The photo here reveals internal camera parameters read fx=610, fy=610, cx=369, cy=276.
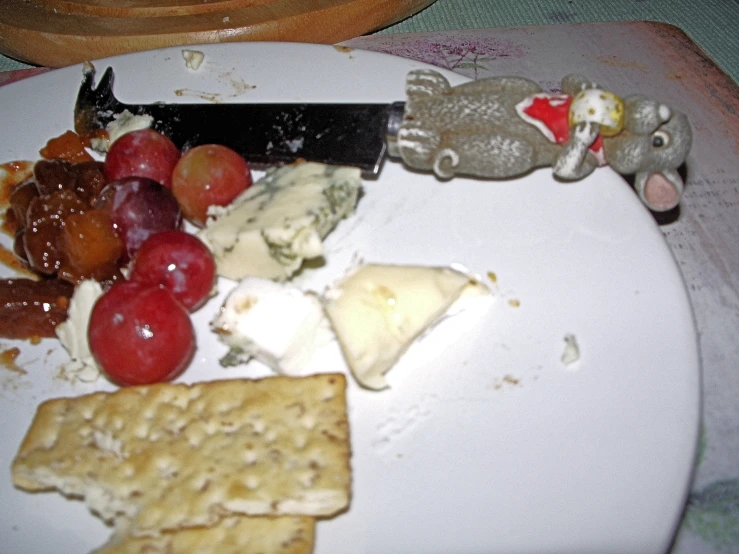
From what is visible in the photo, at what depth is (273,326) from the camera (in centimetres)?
122

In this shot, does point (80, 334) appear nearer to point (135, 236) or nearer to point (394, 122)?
point (135, 236)

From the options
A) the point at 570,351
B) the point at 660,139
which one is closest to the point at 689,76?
the point at 660,139

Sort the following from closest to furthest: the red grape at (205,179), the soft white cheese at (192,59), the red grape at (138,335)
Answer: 1. the red grape at (138,335)
2. the red grape at (205,179)
3. the soft white cheese at (192,59)

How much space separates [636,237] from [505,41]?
42.5 inches

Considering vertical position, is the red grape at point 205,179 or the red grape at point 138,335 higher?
the red grape at point 205,179

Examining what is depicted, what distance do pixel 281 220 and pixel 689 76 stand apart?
59.0 inches

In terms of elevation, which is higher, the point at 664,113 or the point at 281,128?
the point at 664,113

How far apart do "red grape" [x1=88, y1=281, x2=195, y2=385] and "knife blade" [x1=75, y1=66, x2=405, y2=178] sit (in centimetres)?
50

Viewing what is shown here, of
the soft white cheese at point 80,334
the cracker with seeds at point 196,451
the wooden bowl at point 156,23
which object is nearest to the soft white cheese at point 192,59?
the wooden bowl at point 156,23

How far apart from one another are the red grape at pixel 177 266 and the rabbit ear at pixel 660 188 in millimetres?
965

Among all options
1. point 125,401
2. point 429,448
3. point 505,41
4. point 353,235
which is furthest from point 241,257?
point 505,41

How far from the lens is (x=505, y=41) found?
213 cm

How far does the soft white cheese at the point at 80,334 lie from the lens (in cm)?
125

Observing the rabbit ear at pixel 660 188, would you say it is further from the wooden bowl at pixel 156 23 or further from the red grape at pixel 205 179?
the wooden bowl at pixel 156 23
